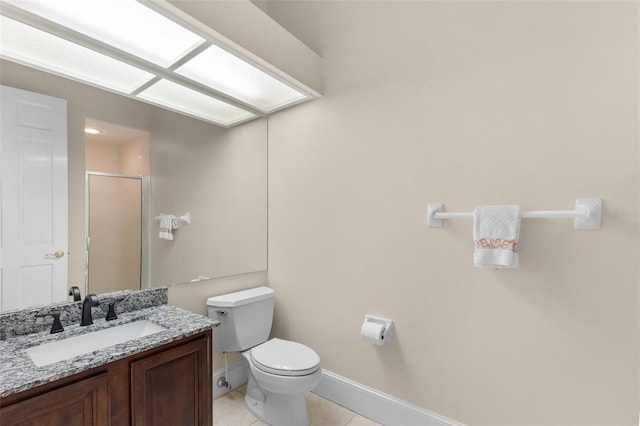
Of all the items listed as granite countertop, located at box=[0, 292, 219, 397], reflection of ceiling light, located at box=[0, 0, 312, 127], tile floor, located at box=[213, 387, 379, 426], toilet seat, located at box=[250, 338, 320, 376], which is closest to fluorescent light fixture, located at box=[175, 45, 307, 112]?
reflection of ceiling light, located at box=[0, 0, 312, 127]

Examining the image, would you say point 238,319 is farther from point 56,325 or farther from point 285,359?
point 56,325

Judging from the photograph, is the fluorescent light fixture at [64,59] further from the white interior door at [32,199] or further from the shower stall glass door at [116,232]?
the shower stall glass door at [116,232]

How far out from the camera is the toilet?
5.38 feet

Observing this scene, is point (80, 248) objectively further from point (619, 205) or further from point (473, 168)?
point (619, 205)

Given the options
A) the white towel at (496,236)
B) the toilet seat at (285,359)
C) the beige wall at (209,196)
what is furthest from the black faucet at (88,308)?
the white towel at (496,236)

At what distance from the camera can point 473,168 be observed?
5.05 ft

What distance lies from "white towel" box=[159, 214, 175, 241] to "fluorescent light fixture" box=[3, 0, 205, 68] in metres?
0.94

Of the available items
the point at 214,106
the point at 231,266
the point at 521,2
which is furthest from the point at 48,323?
the point at 521,2

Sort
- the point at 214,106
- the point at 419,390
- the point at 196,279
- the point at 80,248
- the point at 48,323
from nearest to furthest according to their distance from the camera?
the point at 48,323
the point at 80,248
the point at 419,390
the point at 196,279
the point at 214,106

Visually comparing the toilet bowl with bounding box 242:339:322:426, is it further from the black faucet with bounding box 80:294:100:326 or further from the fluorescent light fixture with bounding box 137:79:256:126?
the fluorescent light fixture with bounding box 137:79:256:126

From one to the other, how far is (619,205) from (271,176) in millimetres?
2104

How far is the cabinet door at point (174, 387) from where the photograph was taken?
47.6 inches

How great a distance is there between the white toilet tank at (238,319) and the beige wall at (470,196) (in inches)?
11.1

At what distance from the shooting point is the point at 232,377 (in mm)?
2205
